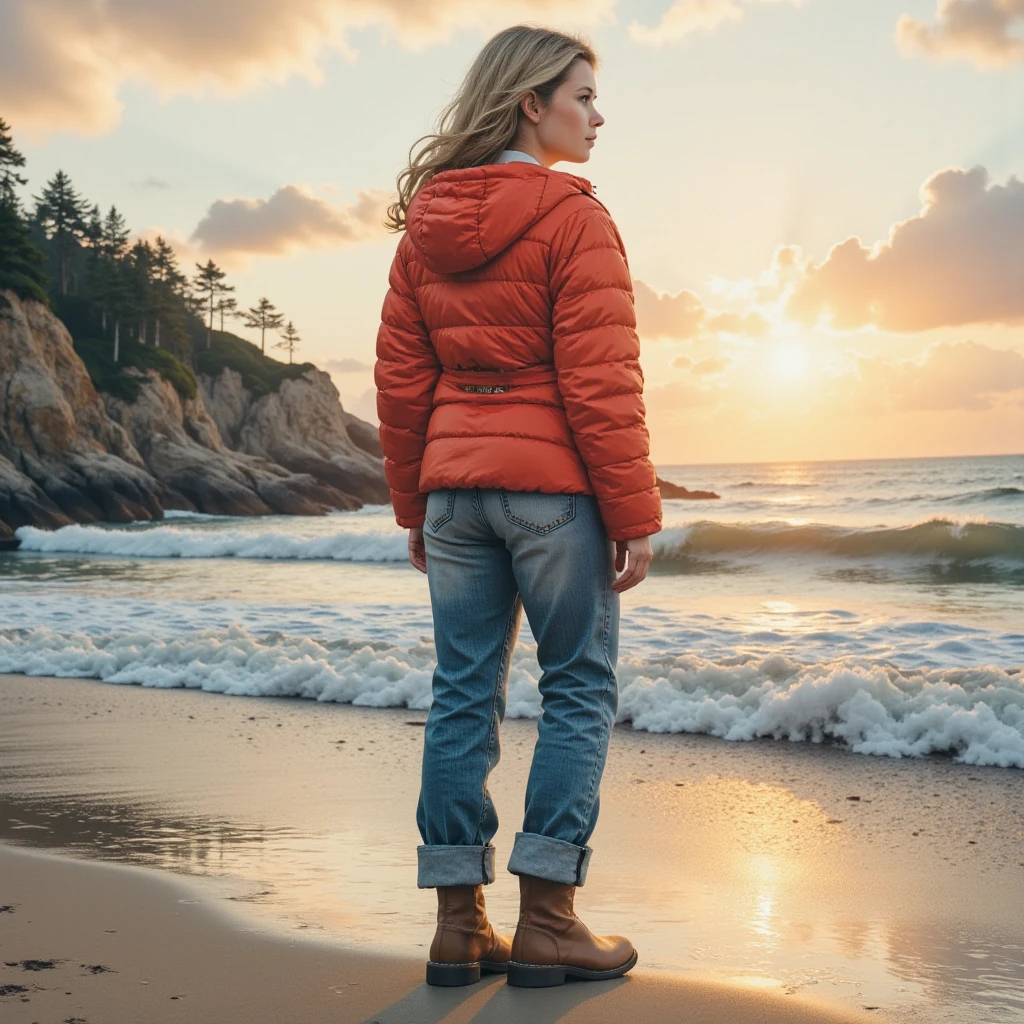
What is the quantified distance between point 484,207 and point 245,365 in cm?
6412

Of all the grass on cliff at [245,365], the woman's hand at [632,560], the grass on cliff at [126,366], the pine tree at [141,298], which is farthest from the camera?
the grass on cliff at [245,365]

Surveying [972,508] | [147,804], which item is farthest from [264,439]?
[147,804]

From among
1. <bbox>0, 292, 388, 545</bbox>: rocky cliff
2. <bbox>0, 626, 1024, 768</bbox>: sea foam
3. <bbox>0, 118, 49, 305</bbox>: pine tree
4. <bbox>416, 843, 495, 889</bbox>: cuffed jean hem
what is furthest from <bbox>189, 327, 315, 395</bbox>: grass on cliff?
<bbox>416, 843, 495, 889</bbox>: cuffed jean hem

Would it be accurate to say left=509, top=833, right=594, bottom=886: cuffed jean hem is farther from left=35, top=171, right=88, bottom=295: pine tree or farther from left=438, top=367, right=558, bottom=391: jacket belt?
left=35, top=171, right=88, bottom=295: pine tree

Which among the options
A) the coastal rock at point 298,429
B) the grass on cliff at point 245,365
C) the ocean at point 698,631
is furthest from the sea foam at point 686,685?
the grass on cliff at point 245,365

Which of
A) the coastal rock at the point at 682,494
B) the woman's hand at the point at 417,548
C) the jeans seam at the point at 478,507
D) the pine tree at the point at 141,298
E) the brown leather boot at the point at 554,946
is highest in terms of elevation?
the pine tree at the point at 141,298

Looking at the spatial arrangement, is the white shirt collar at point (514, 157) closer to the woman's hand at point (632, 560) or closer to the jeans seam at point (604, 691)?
the woman's hand at point (632, 560)

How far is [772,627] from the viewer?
898 centimetres

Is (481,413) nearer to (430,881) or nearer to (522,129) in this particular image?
(522,129)

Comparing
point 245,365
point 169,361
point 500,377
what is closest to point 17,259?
point 169,361

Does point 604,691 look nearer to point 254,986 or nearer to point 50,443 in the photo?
point 254,986

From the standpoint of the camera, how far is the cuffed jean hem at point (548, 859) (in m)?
2.17

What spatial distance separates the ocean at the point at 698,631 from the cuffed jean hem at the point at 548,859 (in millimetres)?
2856

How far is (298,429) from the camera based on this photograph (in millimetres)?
60625
